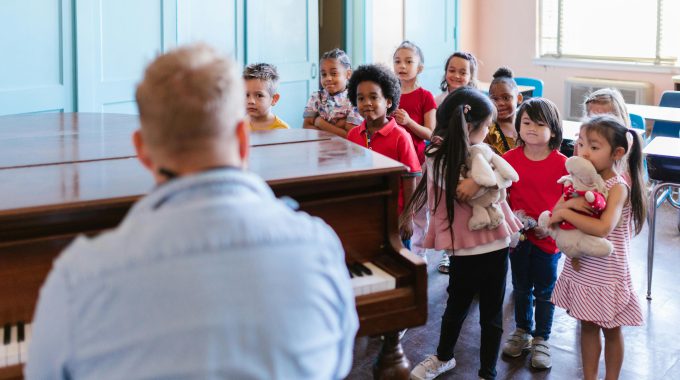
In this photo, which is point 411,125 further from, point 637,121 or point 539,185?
point 637,121

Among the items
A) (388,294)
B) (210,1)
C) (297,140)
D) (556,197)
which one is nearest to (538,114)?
(556,197)

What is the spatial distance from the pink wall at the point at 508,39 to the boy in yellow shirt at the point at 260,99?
4636 millimetres

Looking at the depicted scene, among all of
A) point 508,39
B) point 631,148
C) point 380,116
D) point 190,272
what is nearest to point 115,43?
point 380,116

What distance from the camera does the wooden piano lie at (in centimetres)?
167

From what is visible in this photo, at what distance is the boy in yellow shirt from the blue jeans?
1176 millimetres

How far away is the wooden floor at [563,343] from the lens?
9.92ft

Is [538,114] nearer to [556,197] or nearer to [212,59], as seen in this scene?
[556,197]

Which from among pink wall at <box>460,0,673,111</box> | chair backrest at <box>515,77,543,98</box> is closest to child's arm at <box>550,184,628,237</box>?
chair backrest at <box>515,77,543,98</box>

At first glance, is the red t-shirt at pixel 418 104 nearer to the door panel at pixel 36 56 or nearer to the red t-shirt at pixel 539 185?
the red t-shirt at pixel 539 185

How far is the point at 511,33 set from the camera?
780 cm

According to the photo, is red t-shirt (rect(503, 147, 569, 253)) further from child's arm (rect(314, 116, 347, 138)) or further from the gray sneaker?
child's arm (rect(314, 116, 347, 138))

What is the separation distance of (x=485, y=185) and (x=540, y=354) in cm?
90

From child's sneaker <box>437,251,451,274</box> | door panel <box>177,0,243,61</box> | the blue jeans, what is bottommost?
child's sneaker <box>437,251,451,274</box>

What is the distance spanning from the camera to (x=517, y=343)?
10.4 feet
